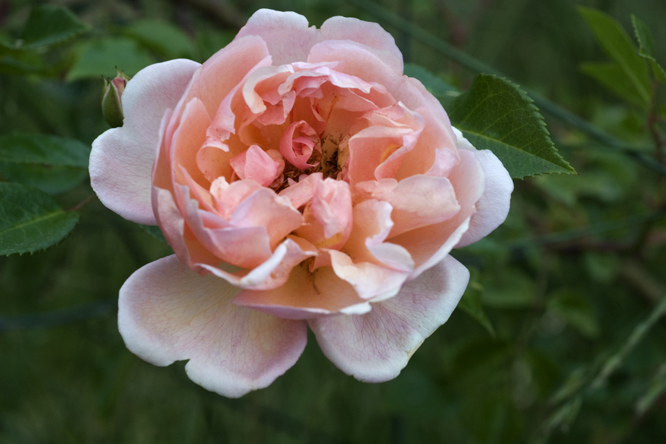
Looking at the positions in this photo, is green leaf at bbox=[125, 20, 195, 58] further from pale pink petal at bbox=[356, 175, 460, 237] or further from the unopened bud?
pale pink petal at bbox=[356, 175, 460, 237]

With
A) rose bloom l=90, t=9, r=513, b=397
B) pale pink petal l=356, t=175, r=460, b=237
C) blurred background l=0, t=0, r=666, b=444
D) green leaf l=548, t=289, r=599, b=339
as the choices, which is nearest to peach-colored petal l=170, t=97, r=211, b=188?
rose bloom l=90, t=9, r=513, b=397

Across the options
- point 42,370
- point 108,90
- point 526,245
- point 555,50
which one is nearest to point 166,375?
point 42,370

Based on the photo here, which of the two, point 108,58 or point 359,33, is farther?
point 108,58

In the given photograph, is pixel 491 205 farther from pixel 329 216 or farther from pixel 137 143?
pixel 137 143

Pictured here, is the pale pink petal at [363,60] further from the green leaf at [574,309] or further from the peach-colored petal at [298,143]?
the green leaf at [574,309]

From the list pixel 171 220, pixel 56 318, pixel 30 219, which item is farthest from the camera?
pixel 56 318

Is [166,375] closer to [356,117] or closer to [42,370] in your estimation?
[42,370]

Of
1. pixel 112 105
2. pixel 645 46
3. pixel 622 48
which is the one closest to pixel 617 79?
pixel 622 48
